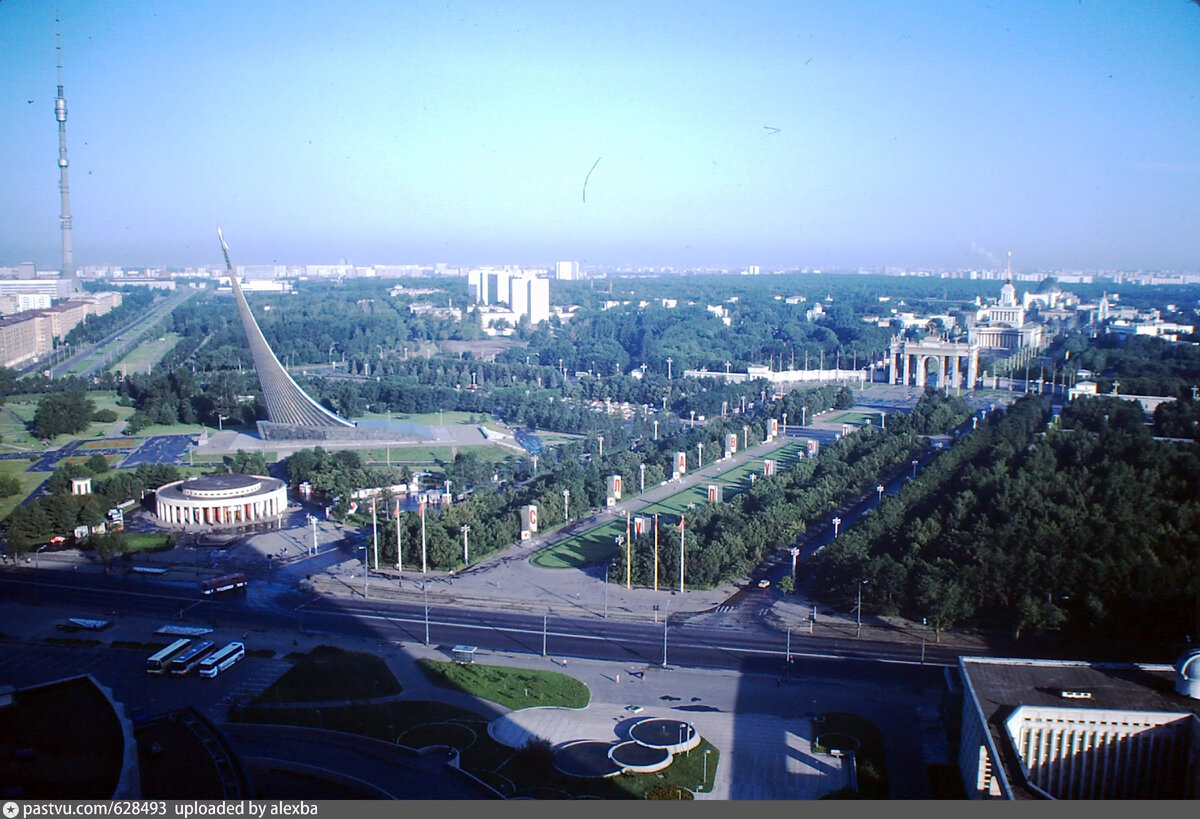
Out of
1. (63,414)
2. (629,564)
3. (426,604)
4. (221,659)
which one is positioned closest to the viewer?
(221,659)

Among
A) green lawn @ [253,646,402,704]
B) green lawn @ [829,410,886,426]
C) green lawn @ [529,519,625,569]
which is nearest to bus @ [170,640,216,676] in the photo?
green lawn @ [253,646,402,704]

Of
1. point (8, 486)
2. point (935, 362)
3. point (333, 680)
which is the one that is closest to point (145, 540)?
point (8, 486)

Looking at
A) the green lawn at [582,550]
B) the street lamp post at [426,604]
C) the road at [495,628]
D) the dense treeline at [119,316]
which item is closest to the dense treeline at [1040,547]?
the road at [495,628]

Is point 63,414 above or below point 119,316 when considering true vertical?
below

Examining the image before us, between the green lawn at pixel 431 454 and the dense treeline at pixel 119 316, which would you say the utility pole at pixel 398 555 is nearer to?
the green lawn at pixel 431 454

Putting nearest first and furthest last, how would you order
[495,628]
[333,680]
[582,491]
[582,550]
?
1. [333,680]
2. [495,628]
3. [582,550]
4. [582,491]

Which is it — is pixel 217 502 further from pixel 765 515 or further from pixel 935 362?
pixel 935 362

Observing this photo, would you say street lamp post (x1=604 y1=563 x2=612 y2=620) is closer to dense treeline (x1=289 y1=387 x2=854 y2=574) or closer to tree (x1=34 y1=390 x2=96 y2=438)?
dense treeline (x1=289 y1=387 x2=854 y2=574)
